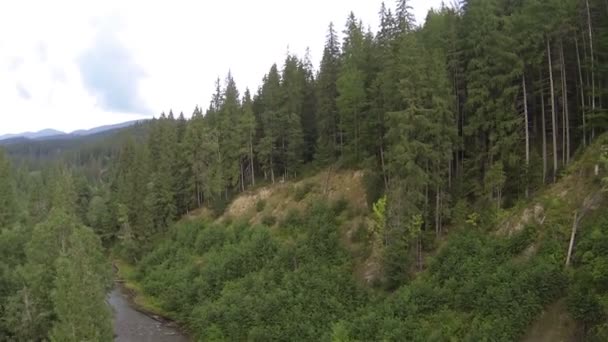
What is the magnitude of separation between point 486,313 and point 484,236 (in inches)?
232

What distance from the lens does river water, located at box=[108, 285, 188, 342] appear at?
122 feet

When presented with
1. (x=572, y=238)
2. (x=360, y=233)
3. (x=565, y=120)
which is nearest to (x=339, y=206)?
(x=360, y=233)

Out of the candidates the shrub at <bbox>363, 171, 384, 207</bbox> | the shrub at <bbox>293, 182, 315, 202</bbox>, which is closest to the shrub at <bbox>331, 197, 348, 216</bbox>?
the shrub at <bbox>363, 171, 384, 207</bbox>

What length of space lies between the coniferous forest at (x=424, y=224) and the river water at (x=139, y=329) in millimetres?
1663

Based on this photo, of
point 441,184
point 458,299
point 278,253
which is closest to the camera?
point 458,299

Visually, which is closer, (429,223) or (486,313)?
(486,313)

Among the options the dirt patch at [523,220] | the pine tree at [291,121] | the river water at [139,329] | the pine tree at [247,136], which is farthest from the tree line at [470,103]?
the river water at [139,329]

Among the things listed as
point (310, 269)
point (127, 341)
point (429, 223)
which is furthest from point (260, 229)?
point (429, 223)

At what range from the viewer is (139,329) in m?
39.6

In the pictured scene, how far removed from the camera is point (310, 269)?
118 ft

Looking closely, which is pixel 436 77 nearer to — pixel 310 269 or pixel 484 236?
pixel 484 236

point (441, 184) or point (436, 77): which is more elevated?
point (436, 77)

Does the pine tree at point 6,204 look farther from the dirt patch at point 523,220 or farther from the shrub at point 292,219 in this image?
the dirt patch at point 523,220

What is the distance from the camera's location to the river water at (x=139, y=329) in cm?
3725
